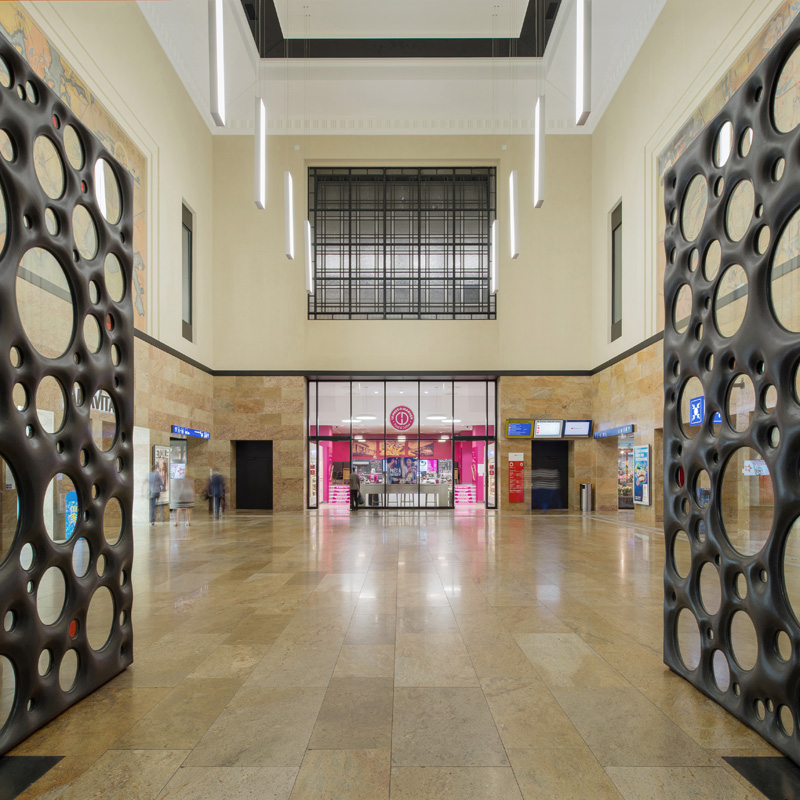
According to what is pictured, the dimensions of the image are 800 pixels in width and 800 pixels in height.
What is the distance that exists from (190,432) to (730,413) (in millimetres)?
17796

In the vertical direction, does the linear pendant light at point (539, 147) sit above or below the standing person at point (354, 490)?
above

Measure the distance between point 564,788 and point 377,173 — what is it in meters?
23.2

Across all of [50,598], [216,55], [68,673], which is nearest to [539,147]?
[216,55]

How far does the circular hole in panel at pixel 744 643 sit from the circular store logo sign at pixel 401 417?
17.7 m

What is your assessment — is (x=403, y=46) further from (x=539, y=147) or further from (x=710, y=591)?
(x=710, y=591)

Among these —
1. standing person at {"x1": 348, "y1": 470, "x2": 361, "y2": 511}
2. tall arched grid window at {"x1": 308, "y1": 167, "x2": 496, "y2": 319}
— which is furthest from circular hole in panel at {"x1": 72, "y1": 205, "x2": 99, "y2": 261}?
standing person at {"x1": 348, "y1": 470, "x2": 361, "y2": 511}

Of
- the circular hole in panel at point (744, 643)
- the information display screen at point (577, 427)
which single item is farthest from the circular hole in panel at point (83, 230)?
the information display screen at point (577, 427)

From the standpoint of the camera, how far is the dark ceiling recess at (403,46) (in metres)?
18.8

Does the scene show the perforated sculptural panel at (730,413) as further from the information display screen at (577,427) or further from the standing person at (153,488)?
the information display screen at (577,427)

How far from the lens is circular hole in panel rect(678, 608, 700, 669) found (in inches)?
187

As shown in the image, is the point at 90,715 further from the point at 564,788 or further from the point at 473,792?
the point at 564,788

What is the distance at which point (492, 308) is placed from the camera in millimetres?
23031

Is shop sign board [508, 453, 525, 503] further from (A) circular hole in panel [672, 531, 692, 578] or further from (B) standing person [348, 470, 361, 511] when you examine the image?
(A) circular hole in panel [672, 531, 692, 578]

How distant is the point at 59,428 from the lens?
4.01 m
